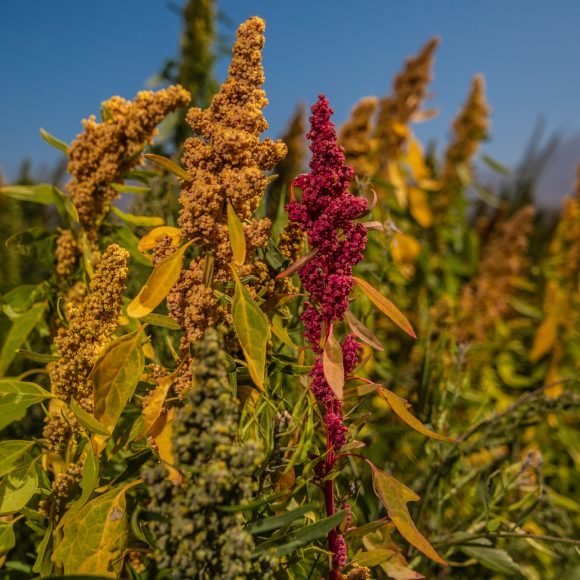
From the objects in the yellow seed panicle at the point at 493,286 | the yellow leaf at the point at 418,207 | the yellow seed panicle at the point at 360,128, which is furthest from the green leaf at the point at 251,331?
the yellow leaf at the point at 418,207

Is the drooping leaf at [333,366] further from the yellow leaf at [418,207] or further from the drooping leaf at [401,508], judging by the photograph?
the yellow leaf at [418,207]

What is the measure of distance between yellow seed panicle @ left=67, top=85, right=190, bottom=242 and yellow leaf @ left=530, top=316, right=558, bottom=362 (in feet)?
5.01

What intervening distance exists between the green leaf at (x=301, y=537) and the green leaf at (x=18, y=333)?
350mm

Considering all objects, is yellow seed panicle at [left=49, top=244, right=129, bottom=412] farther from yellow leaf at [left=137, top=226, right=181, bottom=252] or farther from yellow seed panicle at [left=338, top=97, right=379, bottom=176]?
yellow seed panicle at [left=338, top=97, right=379, bottom=176]

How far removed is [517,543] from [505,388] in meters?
1.28

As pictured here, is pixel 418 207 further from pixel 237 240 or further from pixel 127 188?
pixel 237 240

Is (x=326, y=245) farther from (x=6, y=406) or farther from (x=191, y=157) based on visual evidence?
(x=6, y=406)

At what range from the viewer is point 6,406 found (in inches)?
14.7

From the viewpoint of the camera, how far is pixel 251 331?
12.2 inches

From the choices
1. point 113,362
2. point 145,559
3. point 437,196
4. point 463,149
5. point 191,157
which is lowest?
point 145,559

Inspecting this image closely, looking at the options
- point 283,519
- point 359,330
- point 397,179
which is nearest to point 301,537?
point 283,519

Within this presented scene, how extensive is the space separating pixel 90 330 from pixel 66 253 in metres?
0.22

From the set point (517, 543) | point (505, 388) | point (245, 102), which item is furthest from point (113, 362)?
point (505, 388)

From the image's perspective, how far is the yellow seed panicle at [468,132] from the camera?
210 cm
